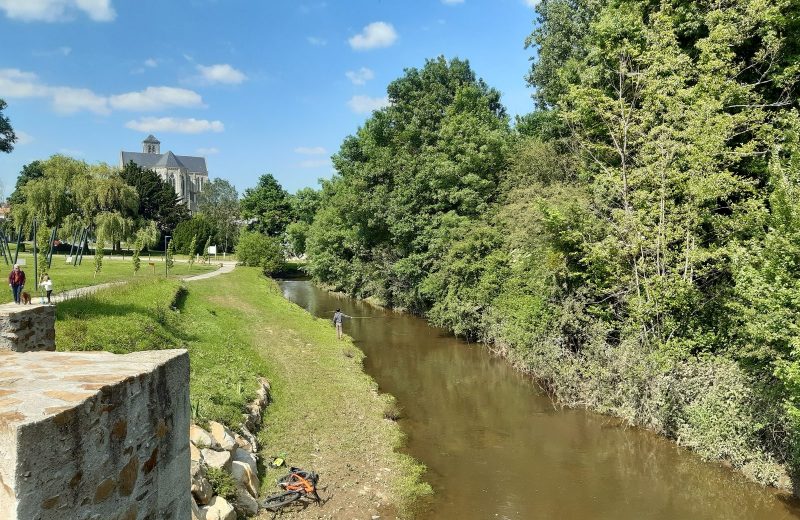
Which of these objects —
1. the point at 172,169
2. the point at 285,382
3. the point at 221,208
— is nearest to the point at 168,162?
the point at 172,169

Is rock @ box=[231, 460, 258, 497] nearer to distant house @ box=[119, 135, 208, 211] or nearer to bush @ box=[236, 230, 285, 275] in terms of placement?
bush @ box=[236, 230, 285, 275]

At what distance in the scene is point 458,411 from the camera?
16.4 metres

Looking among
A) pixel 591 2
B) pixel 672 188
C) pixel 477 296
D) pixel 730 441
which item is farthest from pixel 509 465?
pixel 591 2

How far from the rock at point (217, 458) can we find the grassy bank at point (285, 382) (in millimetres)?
1263

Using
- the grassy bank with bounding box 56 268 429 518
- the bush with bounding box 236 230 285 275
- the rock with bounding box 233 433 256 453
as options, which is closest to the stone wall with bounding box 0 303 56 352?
the grassy bank with bounding box 56 268 429 518

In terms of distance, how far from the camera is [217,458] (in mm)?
9336

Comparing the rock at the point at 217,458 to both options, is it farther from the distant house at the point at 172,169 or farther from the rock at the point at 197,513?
the distant house at the point at 172,169

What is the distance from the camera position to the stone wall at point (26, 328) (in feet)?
20.6

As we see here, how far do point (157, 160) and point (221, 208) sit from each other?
52.8 m

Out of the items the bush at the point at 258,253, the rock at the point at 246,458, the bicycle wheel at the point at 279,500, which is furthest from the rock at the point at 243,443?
the bush at the point at 258,253

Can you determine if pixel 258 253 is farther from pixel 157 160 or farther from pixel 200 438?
pixel 157 160

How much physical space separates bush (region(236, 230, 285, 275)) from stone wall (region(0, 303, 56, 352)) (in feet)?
159

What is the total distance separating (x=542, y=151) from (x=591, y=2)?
23.1ft

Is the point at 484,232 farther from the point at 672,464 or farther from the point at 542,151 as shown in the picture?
the point at 672,464
